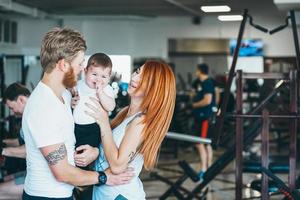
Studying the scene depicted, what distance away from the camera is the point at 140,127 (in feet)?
8.99

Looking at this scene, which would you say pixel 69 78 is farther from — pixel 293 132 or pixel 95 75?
pixel 293 132

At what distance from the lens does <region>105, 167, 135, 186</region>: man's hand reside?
2742 mm

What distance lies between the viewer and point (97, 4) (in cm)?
1022

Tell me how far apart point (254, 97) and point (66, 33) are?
11.5m

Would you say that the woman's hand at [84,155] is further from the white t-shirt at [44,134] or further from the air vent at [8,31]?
the air vent at [8,31]

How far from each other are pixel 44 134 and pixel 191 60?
13.3 meters

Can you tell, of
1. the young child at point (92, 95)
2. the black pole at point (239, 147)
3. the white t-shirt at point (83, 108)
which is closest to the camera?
the young child at point (92, 95)

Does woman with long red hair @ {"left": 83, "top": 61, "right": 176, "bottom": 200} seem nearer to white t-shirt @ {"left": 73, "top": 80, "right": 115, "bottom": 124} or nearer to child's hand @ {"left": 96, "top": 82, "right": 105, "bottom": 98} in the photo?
child's hand @ {"left": 96, "top": 82, "right": 105, "bottom": 98}

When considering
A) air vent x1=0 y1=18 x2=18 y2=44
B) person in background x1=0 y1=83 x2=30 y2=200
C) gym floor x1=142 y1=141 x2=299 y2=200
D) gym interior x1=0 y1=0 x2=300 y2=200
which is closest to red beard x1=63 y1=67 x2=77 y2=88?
person in background x1=0 y1=83 x2=30 y2=200

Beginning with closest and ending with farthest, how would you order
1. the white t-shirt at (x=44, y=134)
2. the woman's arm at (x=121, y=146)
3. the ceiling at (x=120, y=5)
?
the white t-shirt at (x=44, y=134)
the woman's arm at (x=121, y=146)
the ceiling at (x=120, y=5)

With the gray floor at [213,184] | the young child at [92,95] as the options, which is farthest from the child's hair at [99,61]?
the gray floor at [213,184]

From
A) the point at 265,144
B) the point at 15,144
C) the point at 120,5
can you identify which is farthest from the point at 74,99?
the point at 120,5

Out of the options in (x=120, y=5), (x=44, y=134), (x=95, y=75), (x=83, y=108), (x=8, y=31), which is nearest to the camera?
(x=44, y=134)

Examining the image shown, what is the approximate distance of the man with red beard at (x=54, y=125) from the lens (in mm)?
2490
